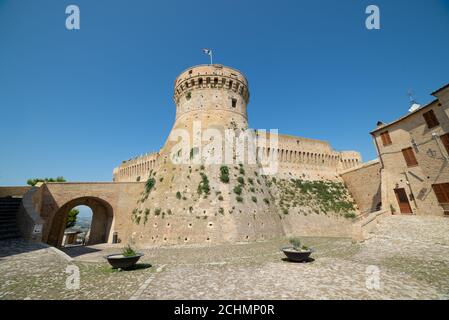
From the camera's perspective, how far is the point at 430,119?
1627 centimetres

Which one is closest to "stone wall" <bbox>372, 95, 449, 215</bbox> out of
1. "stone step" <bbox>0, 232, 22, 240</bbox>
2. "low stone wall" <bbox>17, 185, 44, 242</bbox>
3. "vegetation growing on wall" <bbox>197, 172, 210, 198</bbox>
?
"vegetation growing on wall" <bbox>197, 172, 210, 198</bbox>

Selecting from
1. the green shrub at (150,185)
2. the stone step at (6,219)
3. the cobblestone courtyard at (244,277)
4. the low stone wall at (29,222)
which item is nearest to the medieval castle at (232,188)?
the low stone wall at (29,222)

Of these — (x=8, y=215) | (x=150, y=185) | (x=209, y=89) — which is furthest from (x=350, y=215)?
(x=8, y=215)

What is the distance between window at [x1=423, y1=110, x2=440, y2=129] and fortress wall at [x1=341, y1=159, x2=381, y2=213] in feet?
34.9

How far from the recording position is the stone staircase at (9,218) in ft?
41.2

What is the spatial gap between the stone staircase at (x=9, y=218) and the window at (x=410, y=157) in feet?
102

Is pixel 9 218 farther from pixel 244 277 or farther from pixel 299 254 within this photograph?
pixel 299 254

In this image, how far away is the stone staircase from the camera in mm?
12570

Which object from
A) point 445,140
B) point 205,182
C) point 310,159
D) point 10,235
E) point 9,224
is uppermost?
point 310,159

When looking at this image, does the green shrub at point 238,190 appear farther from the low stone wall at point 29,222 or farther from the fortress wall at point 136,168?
the fortress wall at point 136,168

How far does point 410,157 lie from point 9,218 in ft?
107

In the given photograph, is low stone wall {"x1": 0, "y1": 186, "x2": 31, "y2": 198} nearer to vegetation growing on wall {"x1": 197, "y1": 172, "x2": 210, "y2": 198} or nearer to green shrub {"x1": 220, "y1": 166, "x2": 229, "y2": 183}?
vegetation growing on wall {"x1": 197, "y1": 172, "x2": 210, "y2": 198}

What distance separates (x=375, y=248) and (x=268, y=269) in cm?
805
